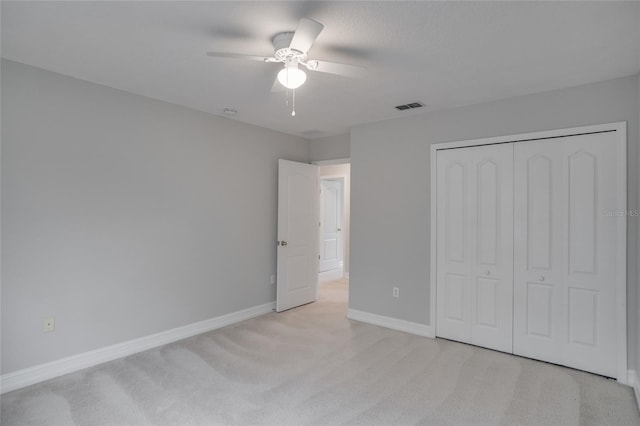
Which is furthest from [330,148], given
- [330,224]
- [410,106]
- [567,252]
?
[567,252]

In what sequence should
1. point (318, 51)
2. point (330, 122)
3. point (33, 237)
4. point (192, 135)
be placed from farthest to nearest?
point (330, 122), point (192, 135), point (33, 237), point (318, 51)

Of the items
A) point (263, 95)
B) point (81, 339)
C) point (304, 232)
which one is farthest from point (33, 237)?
point (304, 232)

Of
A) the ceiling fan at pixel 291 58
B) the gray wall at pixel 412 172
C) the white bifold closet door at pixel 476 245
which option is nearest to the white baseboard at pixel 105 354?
the gray wall at pixel 412 172

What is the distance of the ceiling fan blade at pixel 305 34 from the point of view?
174 centimetres

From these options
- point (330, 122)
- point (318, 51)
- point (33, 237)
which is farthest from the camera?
point (330, 122)

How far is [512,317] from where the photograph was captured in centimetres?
328

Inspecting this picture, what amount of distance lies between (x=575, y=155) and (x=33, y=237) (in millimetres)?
4574

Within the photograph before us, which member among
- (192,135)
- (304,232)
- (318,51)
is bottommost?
(304,232)

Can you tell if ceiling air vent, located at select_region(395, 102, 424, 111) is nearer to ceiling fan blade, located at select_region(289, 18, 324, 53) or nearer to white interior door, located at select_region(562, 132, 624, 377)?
white interior door, located at select_region(562, 132, 624, 377)

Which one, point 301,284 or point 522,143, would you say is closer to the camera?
point 522,143

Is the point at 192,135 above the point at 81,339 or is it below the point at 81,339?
above

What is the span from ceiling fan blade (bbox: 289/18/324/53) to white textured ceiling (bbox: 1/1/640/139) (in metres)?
0.17

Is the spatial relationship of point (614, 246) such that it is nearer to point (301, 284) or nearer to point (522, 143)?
point (522, 143)

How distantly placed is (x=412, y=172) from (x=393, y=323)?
1781mm
